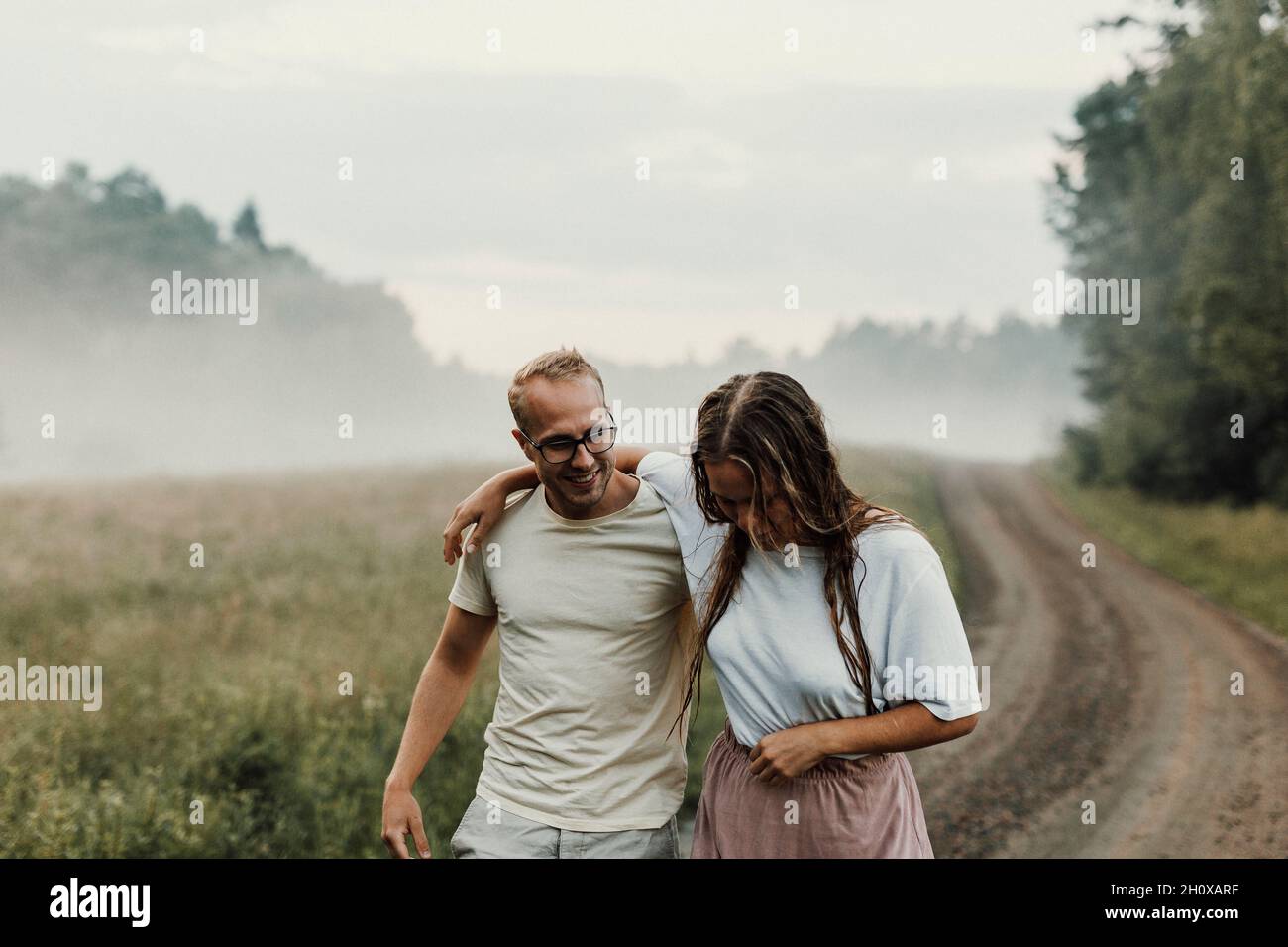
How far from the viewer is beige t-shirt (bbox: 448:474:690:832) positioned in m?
3.27

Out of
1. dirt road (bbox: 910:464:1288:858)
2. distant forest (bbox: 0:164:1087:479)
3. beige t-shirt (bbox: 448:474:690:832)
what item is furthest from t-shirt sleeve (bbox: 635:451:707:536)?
distant forest (bbox: 0:164:1087:479)

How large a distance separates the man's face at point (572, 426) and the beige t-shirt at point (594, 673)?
0.17 m

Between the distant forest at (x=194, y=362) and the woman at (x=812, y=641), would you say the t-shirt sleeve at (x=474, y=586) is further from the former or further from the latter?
the distant forest at (x=194, y=362)

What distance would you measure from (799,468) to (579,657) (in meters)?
0.98

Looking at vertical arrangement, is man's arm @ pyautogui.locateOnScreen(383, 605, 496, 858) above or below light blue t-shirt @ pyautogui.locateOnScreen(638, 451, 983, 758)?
below

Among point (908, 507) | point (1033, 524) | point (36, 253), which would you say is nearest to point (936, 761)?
point (908, 507)

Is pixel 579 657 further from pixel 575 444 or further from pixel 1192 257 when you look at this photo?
pixel 1192 257

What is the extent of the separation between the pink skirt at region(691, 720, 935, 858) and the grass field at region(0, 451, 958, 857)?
0.70 meters

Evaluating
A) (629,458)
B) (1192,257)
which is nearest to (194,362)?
(1192,257)

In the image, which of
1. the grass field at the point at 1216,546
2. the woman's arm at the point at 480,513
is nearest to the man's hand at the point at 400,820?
the woman's arm at the point at 480,513

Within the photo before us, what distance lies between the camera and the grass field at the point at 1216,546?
18062mm

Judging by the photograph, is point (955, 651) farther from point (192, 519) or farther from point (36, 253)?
point (36, 253)

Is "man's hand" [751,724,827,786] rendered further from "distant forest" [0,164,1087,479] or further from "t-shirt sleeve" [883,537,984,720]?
"distant forest" [0,164,1087,479]

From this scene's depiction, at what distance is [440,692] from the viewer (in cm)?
368
